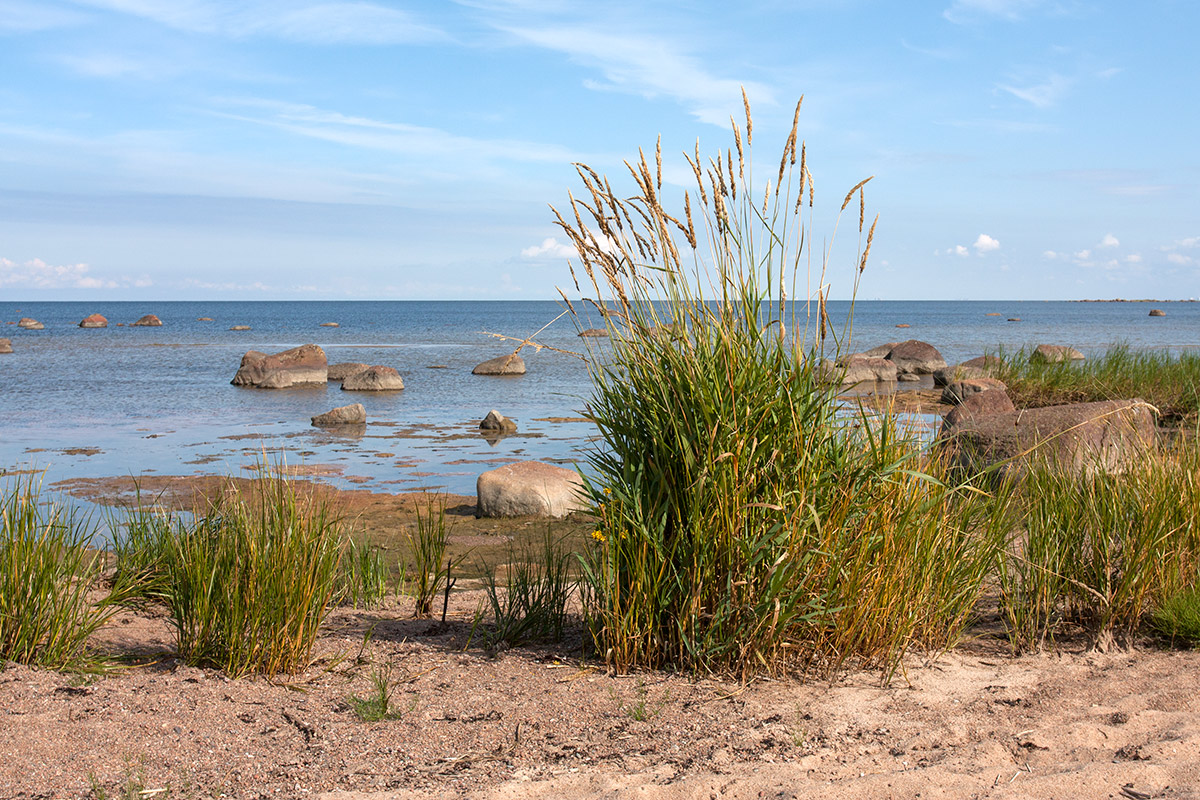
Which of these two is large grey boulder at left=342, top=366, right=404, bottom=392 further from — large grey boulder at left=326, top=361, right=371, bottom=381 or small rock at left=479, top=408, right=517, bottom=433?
small rock at left=479, top=408, right=517, bottom=433

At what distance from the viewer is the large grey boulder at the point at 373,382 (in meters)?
24.2

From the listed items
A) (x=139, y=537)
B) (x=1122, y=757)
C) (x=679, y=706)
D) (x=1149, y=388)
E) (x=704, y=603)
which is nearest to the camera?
(x=1122, y=757)

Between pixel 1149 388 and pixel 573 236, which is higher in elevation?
pixel 573 236

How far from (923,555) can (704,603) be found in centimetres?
102

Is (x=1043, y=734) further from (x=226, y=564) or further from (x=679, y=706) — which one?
(x=226, y=564)

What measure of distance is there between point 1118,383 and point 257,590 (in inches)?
571

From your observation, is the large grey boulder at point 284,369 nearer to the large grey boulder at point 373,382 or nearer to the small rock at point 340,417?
the large grey boulder at point 373,382

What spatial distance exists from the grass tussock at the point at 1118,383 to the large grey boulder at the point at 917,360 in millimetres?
12337

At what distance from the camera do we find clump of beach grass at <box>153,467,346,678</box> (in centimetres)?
377

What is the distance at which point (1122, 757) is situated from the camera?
3.09 meters

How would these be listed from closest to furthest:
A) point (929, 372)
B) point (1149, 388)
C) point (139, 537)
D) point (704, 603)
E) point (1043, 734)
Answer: point (1043, 734) → point (704, 603) → point (139, 537) → point (1149, 388) → point (929, 372)

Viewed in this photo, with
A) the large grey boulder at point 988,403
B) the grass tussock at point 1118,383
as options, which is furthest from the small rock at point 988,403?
the grass tussock at point 1118,383

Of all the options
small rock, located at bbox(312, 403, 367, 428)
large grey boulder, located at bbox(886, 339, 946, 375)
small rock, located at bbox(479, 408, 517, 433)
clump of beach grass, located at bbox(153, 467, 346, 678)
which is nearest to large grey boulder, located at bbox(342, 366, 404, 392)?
small rock, located at bbox(312, 403, 367, 428)

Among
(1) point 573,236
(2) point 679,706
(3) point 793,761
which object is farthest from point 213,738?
(1) point 573,236
